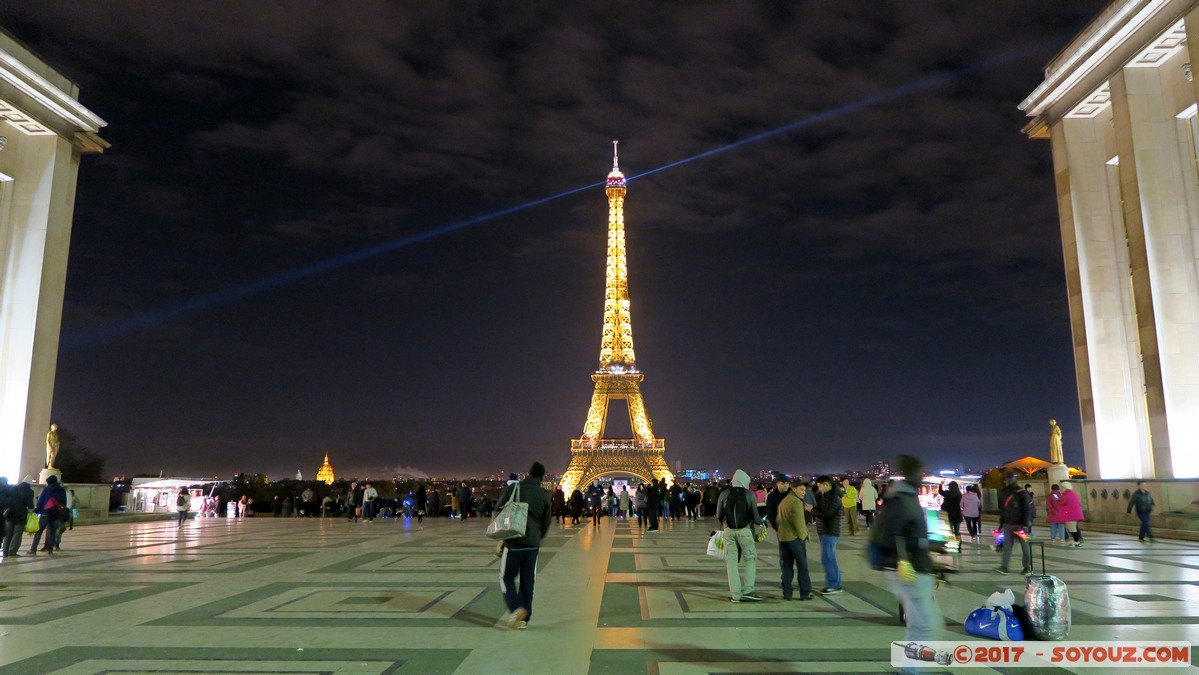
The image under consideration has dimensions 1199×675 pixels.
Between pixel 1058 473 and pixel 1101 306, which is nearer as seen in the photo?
pixel 1058 473

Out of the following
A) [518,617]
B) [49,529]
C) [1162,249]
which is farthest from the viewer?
[1162,249]

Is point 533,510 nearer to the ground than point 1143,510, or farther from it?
farther from it

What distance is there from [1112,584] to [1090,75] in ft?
75.1

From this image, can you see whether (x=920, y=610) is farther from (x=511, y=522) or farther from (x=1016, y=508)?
(x=1016, y=508)

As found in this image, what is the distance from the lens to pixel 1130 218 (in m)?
25.1

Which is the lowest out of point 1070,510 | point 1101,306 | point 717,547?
point 717,547

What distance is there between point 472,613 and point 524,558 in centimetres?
116

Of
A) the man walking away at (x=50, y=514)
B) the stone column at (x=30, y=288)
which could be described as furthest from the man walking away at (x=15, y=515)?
the stone column at (x=30, y=288)

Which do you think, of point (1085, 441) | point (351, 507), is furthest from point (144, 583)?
point (1085, 441)

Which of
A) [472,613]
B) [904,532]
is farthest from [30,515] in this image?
[904,532]

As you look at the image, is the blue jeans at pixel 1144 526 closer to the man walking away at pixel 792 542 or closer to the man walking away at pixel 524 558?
the man walking away at pixel 792 542

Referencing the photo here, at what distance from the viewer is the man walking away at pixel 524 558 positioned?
830cm

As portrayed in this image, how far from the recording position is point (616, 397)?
254ft

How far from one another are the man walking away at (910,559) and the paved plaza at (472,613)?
809 mm
